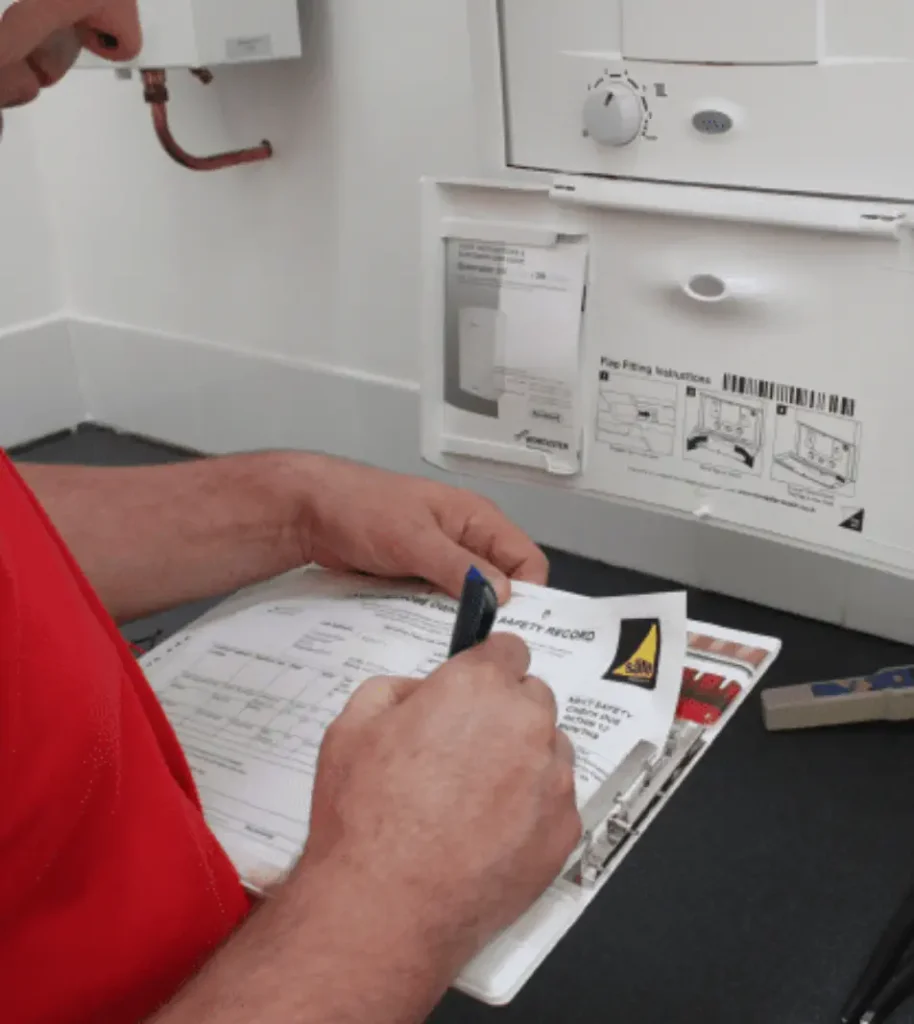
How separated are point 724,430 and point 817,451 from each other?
0.22ft

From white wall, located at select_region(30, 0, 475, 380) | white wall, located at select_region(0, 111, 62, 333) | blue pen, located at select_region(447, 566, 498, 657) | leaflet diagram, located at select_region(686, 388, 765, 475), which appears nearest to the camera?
blue pen, located at select_region(447, 566, 498, 657)

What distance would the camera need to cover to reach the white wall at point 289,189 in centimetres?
112

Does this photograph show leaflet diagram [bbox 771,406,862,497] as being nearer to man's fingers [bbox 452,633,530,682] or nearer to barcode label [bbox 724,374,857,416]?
barcode label [bbox 724,374,857,416]

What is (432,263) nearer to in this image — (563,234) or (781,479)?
(563,234)

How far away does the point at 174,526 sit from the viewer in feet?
2.32

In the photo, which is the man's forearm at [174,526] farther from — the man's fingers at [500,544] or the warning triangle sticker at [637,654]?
the warning triangle sticker at [637,654]

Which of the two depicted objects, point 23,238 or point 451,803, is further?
point 23,238

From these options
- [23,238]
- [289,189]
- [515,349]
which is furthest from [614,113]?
[23,238]

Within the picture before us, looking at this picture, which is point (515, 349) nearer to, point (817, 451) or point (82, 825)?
point (817, 451)

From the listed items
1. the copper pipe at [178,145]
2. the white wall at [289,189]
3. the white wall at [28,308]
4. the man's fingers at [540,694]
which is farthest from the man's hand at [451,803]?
the white wall at [28,308]

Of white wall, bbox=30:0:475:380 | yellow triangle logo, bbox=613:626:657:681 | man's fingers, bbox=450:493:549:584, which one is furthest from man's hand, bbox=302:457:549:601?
white wall, bbox=30:0:475:380

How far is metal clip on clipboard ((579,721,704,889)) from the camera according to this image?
0.48 meters

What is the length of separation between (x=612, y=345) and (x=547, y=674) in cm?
32

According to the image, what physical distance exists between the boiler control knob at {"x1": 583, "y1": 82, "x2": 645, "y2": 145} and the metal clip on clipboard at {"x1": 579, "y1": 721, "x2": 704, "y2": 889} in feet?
1.31
